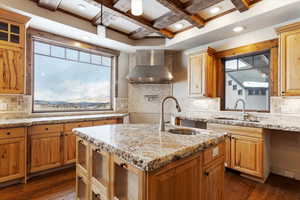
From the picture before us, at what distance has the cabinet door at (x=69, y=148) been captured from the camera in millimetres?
2890

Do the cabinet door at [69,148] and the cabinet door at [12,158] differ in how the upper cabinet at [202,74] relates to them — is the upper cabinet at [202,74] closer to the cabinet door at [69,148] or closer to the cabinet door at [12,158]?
the cabinet door at [69,148]

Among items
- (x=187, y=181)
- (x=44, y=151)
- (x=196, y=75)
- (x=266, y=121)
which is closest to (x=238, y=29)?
(x=196, y=75)

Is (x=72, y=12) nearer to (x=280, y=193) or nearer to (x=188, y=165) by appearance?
(x=188, y=165)

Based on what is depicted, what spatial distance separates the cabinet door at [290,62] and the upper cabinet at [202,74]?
1245 millimetres

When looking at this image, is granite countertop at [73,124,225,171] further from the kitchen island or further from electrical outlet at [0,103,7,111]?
electrical outlet at [0,103,7,111]

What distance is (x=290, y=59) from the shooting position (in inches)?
92.4

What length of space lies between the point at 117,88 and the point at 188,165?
3.59 m

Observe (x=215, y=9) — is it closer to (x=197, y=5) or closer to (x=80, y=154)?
(x=197, y=5)

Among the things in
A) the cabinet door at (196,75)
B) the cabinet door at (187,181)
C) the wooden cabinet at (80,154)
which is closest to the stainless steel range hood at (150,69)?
the cabinet door at (196,75)

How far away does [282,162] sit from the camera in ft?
8.96

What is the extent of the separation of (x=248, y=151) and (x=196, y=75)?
5.82ft

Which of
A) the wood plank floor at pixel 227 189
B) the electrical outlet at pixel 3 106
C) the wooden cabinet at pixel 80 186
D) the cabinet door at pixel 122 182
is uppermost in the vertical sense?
the electrical outlet at pixel 3 106

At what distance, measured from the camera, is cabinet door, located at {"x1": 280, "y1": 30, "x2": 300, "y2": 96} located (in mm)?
2291

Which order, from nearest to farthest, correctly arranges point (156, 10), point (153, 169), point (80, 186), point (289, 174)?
point (153, 169), point (80, 186), point (289, 174), point (156, 10)
